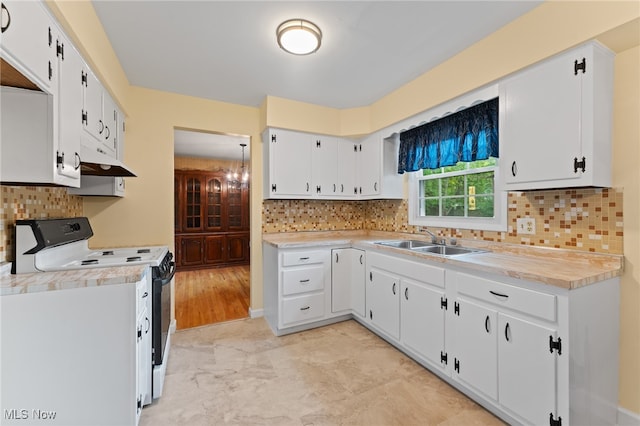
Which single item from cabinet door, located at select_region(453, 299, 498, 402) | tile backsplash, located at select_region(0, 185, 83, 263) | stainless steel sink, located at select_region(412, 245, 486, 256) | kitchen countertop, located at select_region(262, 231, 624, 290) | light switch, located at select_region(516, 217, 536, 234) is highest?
tile backsplash, located at select_region(0, 185, 83, 263)

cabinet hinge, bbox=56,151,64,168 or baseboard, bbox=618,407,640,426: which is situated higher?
cabinet hinge, bbox=56,151,64,168

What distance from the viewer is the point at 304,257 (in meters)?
2.84

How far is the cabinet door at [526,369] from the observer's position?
1.38 metres

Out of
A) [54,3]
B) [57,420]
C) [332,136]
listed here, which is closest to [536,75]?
[332,136]

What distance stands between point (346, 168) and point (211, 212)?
12.3 ft

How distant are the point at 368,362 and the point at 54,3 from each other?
2912mm

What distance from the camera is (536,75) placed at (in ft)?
5.64

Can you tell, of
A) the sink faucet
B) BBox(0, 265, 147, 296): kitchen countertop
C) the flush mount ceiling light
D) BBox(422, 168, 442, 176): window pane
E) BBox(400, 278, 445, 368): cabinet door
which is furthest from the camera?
BBox(422, 168, 442, 176): window pane

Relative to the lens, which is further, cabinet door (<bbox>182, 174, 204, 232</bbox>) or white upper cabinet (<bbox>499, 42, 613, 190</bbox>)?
cabinet door (<bbox>182, 174, 204, 232</bbox>)

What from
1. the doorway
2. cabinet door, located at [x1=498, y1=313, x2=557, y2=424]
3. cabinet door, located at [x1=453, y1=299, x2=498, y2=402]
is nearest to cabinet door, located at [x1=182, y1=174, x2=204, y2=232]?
the doorway

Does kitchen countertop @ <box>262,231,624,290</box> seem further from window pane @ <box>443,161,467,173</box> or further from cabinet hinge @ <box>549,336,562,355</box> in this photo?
window pane @ <box>443,161,467,173</box>

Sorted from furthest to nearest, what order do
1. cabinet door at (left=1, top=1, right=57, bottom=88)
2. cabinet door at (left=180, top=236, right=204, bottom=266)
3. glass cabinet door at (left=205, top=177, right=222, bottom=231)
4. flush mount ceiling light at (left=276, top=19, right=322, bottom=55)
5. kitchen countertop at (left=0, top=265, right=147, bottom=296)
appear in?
glass cabinet door at (left=205, top=177, right=222, bottom=231) → cabinet door at (left=180, top=236, right=204, bottom=266) → flush mount ceiling light at (left=276, top=19, right=322, bottom=55) → kitchen countertop at (left=0, top=265, right=147, bottom=296) → cabinet door at (left=1, top=1, right=57, bottom=88)

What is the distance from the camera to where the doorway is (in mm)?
5004

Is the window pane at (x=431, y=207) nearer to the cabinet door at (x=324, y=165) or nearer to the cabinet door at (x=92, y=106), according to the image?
the cabinet door at (x=324, y=165)
